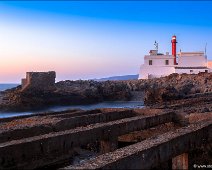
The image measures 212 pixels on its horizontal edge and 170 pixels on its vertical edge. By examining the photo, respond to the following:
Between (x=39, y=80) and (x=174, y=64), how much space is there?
2474cm

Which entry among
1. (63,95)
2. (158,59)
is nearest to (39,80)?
(63,95)

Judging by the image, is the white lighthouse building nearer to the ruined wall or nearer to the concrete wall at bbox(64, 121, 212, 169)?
the ruined wall

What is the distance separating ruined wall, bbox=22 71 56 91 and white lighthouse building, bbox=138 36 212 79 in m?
Result: 19.7

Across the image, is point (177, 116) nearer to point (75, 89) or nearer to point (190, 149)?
point (190, 149)

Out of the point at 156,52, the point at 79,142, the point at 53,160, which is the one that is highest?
the point at 156,52

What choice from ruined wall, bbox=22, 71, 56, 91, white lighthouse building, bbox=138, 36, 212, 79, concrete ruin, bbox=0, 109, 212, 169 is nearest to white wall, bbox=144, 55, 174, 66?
white lighthouse building, bbox=138, 36, 212, 79

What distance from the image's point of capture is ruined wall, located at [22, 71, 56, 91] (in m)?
36.5

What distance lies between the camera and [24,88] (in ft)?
120

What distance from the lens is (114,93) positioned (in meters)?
44.1

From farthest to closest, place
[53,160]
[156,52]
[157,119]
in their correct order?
[156,52] < [157,119] < [53,160]

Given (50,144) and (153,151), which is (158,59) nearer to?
(50,144)

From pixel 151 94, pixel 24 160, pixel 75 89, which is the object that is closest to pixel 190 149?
pixel 24 160

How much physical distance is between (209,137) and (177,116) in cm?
403

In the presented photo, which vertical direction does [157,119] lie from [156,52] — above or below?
below
